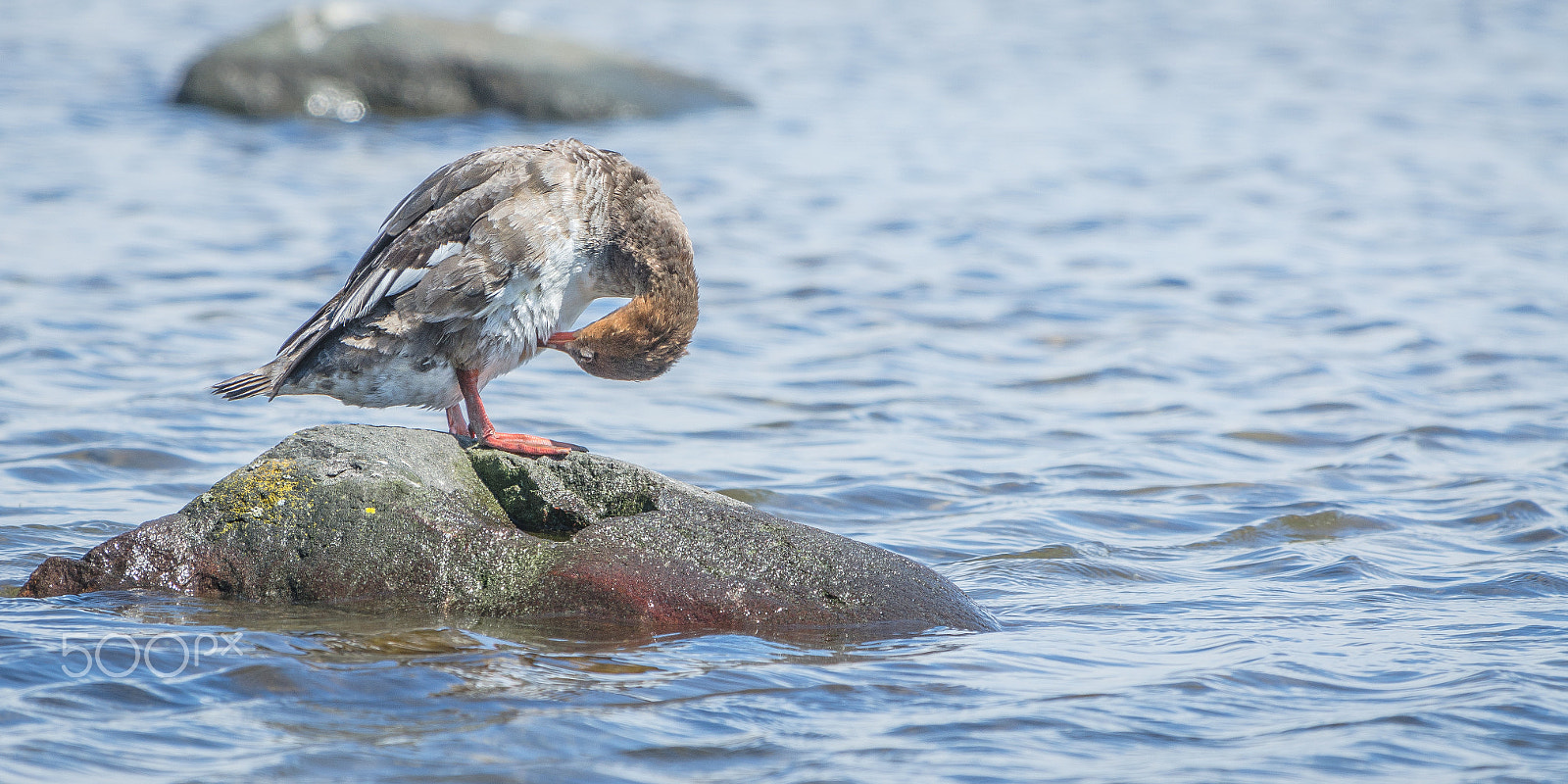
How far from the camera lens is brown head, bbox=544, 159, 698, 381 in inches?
229

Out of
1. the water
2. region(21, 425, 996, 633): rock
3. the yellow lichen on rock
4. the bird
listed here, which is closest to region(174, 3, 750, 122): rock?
the water

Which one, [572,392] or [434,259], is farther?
[572,392]

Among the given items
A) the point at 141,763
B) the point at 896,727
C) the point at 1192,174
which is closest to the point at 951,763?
the point at 896,727

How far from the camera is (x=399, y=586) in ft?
16.1

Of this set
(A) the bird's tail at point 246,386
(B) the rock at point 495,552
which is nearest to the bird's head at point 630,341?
(B) the rock at point 495,552

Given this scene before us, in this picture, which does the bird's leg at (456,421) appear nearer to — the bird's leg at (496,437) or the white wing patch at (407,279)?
the bird's leg at (496,437)

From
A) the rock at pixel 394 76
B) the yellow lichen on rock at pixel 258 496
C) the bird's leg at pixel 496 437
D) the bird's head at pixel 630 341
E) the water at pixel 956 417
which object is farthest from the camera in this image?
the rock at pixel 394 76

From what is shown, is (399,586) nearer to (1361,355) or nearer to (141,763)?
(141,763)

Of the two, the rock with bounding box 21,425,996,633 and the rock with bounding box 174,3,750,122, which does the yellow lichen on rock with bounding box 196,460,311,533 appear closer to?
the rock with bounding box 21,425,996,633

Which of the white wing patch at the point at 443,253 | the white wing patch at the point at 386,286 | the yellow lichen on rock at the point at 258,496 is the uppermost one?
the white wing patch at the point at 443,253

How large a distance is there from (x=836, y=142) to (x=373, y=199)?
5.34 m

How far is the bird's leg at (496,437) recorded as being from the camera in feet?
17.5

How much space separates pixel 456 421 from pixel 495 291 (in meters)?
0.69

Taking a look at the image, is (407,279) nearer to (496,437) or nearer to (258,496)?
(496,437)
